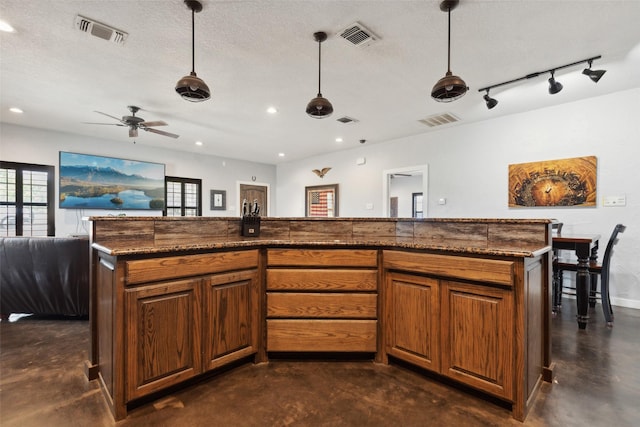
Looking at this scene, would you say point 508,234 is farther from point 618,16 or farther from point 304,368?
point 618,16

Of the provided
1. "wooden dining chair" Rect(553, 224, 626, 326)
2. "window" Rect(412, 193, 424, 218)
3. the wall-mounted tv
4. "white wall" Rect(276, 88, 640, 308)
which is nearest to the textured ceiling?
"white wall" Rect(276, 88, 640, 308)

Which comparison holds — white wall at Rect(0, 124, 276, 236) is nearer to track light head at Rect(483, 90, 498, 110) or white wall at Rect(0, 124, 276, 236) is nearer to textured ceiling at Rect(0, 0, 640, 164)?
textured ceiling at Rect(0, 0, 640, 164)

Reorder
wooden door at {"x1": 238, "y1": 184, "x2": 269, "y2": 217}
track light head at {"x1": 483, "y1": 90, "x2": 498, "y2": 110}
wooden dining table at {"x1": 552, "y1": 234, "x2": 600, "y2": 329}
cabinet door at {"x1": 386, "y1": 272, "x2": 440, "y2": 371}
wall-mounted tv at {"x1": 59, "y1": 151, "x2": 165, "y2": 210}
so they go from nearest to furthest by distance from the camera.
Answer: cabinet door at {"x1": 386, "y1": 272, "x2": 440, "y2": 371} < wooden dining table at {"x1": 552, "y1": 234, "x2": 600, "y2": 329} < track light head at {"x1": 483, "y1": 90, "x2": 498, "y2": 110} < wall-mounted tv at {"x1": 59, "y1": 151, "x2": 165, "y2": 210} < wooden door at {"x1": 238, "y1": 184, "x2": 269, "y2": 217}

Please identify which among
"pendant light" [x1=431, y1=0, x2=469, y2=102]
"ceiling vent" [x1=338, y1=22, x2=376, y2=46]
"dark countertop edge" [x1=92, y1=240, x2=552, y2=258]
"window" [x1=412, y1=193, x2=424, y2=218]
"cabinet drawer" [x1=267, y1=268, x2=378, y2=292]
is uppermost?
"ceiling vent" [x1=338, y1=22, x2=376, y2=46]

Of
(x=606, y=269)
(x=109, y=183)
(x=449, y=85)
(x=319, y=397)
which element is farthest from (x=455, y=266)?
(x=109, y=183)

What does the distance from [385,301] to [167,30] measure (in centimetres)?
277

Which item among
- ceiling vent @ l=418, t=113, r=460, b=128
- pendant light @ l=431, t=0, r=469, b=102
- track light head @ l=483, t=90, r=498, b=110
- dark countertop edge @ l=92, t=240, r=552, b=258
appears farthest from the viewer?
ceiling vent @ l=418, t=113, r=460, b=128

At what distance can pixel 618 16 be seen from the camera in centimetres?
228

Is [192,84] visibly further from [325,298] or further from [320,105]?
[325,298]

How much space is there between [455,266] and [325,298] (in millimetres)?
918

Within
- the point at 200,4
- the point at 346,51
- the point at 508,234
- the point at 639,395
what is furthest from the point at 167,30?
the point at 639,395

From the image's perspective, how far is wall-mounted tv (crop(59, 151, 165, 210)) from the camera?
568 centimetres

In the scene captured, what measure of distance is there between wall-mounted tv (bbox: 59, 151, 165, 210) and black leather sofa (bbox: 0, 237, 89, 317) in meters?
3.09

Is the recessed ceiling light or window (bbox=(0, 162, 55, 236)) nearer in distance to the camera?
the recessed ceiling light
